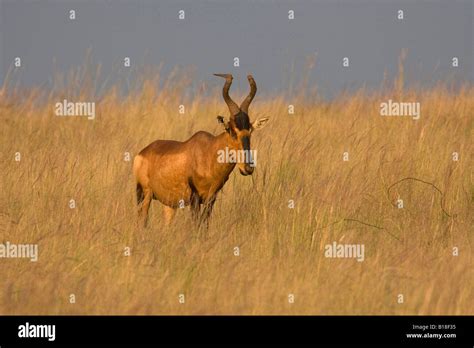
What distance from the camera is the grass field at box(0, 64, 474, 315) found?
7.68 metres

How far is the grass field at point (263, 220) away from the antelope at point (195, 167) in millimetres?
250

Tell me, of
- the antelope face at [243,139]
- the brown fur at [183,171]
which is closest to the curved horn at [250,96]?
the antelope face at [243,139]

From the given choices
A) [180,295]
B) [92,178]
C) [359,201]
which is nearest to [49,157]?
[92,178]

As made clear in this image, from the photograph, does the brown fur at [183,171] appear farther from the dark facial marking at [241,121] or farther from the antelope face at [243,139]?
the dark facial marking at [241,121]

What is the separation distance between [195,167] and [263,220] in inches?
34.8

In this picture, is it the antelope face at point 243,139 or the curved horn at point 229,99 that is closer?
the antelope face at point 243,139

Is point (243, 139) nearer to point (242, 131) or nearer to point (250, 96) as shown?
point (242, 131)

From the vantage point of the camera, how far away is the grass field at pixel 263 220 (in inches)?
302

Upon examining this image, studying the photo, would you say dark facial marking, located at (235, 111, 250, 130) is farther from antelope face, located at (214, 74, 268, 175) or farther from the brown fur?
the brown fur

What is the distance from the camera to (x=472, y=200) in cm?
1056

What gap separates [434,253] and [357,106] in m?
6.67

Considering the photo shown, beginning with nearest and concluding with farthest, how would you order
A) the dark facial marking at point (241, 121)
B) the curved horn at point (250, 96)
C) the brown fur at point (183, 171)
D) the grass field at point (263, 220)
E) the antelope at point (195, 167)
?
the grass field at point (263, 220) < the dark facial marking at point (241, 121) < the antelope at point (195, 167) < the curved horn at point (250, 96) < the brown fur at point (183, 171)

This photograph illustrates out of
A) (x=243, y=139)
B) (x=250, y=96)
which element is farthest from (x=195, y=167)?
(x=250, y=96)

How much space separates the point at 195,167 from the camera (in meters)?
9.99
